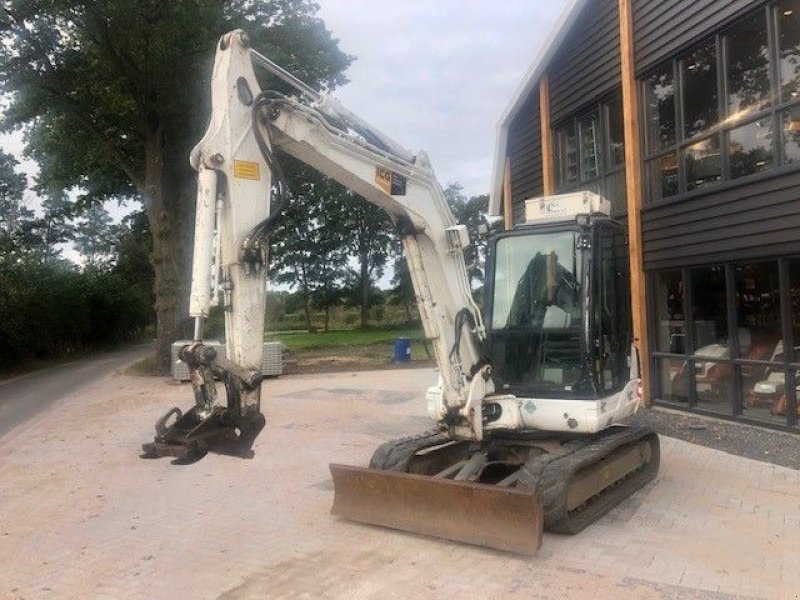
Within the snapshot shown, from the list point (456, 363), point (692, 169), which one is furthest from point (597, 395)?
point (692, 169)

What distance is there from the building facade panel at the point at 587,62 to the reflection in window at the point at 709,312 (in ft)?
12.4

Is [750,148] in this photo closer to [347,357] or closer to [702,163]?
[702,163]

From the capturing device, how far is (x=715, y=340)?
32.9 ft

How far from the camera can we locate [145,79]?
20.2 m

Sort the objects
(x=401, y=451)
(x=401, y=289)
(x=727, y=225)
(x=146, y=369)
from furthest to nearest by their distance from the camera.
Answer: (x=401, y=289)
(x=146, y=369)
(x=727, y=225)
(x=401, y=451)

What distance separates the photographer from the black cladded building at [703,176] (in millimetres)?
8750

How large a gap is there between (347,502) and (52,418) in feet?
31.0

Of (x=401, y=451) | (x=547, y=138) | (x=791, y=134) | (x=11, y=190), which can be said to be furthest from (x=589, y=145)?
(x=11, y=190)

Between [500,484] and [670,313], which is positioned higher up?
[670,313]

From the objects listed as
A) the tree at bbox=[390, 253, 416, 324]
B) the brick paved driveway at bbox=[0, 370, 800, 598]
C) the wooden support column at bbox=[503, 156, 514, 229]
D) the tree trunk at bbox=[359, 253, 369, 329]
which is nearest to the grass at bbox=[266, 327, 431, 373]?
the wooden support column at bbox=[503, 156, 514, 229]

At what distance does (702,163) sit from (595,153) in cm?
298

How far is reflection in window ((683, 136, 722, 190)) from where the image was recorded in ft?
32.6

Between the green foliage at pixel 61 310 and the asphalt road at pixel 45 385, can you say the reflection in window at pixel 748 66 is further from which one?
the green foliage at pixel 61 310

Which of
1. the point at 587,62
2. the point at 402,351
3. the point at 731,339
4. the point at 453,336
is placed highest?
the point at 587,62
